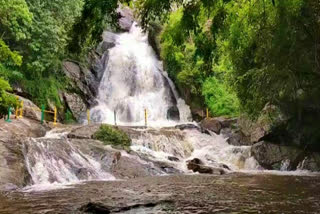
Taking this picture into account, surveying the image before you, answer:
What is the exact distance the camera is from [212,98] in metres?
28.7

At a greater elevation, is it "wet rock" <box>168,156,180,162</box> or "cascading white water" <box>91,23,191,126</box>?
"cascading white water" <box>91,23,191,126</box>

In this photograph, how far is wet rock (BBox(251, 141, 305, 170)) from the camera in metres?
17.6

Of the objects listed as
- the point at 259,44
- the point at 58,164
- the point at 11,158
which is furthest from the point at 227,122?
the point at 11,158

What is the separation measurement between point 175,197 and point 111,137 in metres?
9.16

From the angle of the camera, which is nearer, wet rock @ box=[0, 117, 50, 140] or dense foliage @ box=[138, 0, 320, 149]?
dense foliage @ box=[138, 0, 320, 149]

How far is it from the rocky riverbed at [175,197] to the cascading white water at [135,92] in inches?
614

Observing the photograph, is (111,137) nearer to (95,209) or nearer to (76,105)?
(95,209)

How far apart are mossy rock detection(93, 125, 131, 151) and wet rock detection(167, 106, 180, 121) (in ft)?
37.2

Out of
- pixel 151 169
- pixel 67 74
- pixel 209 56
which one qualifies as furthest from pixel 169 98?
pixel 209 56

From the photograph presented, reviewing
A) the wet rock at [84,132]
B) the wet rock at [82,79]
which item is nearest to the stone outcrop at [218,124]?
the wet rock at [84,132]

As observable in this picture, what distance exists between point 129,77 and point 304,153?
17.4m

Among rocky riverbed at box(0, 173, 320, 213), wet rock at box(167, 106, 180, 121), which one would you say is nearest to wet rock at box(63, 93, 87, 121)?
wet rock at box(167, 106, 180, 121)

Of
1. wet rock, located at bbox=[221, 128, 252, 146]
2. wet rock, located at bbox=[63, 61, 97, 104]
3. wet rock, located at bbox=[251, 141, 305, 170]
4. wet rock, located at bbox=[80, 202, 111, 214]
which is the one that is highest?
wet rock, located at bbox=[63, 61, 97, 104]

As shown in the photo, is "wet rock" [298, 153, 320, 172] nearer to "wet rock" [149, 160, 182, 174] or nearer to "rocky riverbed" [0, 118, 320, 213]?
"rocky riverbed" [0, 118, 320, 213]
